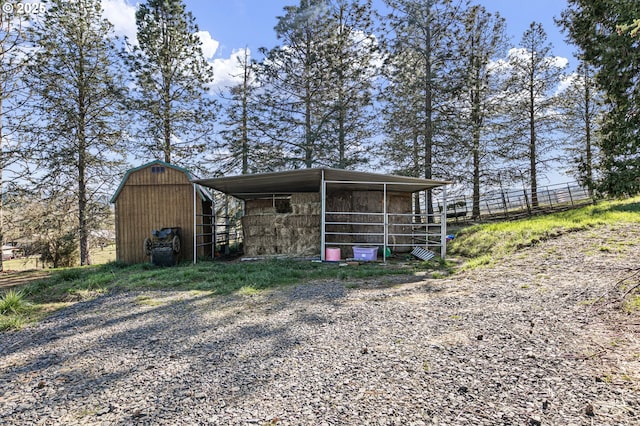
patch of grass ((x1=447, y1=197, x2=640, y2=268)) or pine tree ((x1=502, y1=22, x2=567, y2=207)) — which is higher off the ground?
pine tree ((x1=502, y1=22, x2=567, y2=207))

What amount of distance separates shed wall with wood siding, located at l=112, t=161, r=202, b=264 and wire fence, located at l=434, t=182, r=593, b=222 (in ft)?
36.1

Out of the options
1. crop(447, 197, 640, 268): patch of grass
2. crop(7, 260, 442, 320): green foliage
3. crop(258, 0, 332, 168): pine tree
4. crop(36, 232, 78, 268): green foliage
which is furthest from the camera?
crop(258, 0, 332, 168): pine tree

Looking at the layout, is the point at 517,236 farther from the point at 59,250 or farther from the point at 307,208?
the point at 59,250

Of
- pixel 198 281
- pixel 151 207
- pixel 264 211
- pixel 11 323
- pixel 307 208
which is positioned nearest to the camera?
pixel 11 323

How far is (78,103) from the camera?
11586 millimetres

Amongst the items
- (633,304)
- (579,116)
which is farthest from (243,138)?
(579,116)

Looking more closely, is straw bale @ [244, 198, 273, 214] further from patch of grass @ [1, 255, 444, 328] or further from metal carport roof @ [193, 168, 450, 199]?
patch of grass @ [1, 255, 444, 328]

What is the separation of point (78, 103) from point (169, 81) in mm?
3529

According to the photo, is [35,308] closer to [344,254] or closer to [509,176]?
[344,254]

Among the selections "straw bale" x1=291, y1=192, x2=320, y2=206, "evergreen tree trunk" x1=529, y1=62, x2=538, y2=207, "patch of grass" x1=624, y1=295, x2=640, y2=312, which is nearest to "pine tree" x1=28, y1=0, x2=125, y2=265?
"straw bale" x1=291, y1=192, x2=320, y2=206

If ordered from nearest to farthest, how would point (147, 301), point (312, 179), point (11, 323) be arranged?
point (11, 323), point (147, 301), point (312, 179)

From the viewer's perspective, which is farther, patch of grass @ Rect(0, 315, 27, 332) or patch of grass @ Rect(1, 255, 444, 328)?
patch of grass @ Rect(1, 255, 444, 328)

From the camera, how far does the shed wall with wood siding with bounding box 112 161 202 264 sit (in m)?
10.1

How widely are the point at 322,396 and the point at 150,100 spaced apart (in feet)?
47.9
